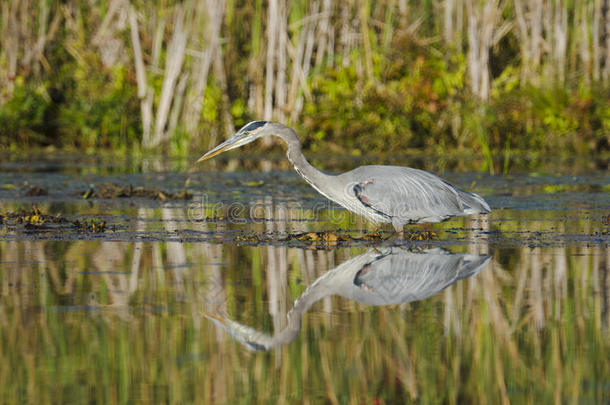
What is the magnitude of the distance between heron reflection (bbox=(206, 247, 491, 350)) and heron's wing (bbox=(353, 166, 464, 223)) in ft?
2.27

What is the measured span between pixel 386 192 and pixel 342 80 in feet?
32.6

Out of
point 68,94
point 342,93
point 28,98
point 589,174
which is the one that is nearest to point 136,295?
point 589,174

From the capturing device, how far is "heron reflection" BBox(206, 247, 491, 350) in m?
5.21

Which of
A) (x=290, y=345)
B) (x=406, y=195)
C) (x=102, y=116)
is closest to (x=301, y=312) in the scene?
(x=290, y=345)

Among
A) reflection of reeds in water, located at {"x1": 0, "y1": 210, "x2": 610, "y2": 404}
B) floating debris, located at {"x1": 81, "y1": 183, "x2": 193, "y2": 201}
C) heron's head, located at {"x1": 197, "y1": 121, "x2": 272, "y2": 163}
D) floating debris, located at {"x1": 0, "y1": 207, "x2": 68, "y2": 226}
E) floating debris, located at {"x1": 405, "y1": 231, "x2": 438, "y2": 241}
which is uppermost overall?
heron's head, located at {"x1": 197, "y1": 121, "x2": 272, "y2": 163}

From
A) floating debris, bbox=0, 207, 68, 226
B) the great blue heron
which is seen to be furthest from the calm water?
the great blue heron

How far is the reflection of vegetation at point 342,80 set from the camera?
17.4m

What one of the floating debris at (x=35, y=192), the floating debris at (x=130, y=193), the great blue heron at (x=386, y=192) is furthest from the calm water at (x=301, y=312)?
the floating debris at (x=35, y=192)

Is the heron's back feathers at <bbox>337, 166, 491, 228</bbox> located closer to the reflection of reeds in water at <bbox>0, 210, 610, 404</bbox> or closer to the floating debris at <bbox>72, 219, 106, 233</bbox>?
the reflection of reeds in water at <bbox>0, 210, 610, 404</bbox>

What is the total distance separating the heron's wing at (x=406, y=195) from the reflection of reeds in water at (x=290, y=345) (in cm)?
129

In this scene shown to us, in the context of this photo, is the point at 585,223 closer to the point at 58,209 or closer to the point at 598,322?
the point at 598,322

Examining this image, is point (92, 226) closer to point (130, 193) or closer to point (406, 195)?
point (406, 195)

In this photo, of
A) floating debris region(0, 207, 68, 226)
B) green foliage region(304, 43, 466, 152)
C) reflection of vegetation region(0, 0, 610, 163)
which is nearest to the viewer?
floating debris region(0, 207, 68, 226)

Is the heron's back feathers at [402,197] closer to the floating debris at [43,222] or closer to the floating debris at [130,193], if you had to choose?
the floating debris at [43,222]
